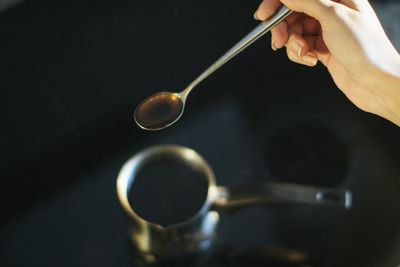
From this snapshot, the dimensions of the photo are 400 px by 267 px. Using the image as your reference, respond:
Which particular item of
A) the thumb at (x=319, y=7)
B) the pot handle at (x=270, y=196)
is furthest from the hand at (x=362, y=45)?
the pot handle at (x=270, y=196)

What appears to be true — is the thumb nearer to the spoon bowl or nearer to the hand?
the hand

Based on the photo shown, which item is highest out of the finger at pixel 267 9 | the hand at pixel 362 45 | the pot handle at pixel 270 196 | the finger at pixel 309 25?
the finger at pixel 267 9

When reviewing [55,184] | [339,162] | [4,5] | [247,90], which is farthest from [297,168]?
[4,5]

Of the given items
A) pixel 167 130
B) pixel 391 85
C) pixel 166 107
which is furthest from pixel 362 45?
pixel 167 130

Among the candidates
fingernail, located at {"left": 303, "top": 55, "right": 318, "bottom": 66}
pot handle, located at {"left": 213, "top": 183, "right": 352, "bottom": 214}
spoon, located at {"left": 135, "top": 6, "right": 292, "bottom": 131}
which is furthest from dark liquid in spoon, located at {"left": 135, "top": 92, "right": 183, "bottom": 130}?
fingernail, located at {"left": 303, "top": 55, "right": 318, "bottom": 66}

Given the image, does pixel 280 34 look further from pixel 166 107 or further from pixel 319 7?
pixel 166 107

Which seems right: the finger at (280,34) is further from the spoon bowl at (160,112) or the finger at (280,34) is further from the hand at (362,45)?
the spoon bowl at (160,112)

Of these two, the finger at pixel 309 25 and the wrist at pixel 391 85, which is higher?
the finger at pixel 309 25
